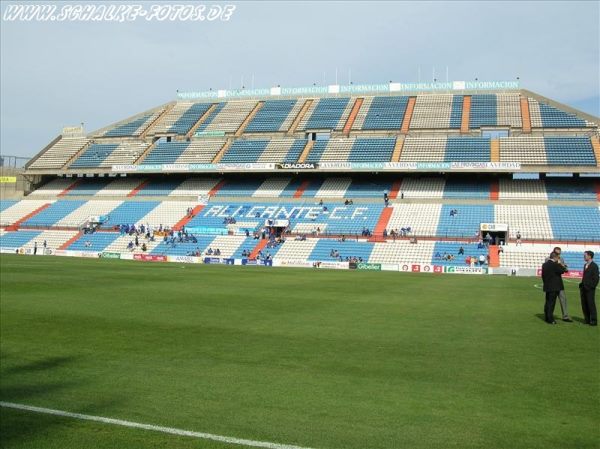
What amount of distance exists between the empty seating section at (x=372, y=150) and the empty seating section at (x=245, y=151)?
11115 mm

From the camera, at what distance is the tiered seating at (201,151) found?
6681 cm

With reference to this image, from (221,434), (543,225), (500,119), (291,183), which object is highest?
(500,119)

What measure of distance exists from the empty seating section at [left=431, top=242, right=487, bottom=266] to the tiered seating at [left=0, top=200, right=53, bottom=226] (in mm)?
47327

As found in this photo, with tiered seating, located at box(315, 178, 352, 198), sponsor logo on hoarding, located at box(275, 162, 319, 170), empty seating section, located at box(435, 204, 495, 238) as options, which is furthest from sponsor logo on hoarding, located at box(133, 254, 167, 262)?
empty seating section, located at box(435, 204, 495, 238)

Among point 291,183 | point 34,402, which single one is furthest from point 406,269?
point 34,402

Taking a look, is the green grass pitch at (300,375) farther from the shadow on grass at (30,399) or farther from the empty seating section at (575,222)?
the empty seating section at (575,222)

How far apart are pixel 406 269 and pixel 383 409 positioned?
3919 centimetres

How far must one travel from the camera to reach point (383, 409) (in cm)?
697

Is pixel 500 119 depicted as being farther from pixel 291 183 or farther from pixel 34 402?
pixel 34 402

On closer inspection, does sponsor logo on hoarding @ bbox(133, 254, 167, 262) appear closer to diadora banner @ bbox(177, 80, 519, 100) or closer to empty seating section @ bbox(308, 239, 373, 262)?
empty seating section @ bbox(308, 239, 373, 262)

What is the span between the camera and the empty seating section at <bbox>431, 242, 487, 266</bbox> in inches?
1809

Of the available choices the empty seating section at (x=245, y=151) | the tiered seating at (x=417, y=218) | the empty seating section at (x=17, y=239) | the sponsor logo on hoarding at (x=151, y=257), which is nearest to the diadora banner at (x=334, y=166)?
the empty seating section at (x=245, y=151)

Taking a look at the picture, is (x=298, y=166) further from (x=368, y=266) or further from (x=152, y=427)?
(x=152, y=427)

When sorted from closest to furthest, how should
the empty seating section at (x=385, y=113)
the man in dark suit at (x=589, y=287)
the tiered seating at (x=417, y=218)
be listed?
the man in dark suit at (x=589, y=287) < the tiered seating at (x=417, y=218) < the empty seating section at (x=385, y=113)
